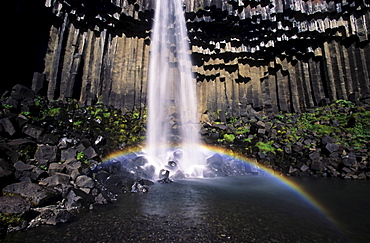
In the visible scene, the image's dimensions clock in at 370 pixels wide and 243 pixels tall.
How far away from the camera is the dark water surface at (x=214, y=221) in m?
3.83

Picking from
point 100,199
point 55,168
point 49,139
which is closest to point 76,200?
point 100,199

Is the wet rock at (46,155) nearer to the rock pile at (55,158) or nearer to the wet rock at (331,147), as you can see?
the rock pile at (55,158)

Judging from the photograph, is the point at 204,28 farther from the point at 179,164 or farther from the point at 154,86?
the point at 179,164

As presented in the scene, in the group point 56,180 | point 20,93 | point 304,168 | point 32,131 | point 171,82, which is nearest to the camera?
point 56,180

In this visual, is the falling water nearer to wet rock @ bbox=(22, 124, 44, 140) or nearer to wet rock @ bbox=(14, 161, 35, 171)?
wet rock @ bbox=(22, 124, 44, 140)

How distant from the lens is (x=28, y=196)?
5.24 m

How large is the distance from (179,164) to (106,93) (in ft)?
34.9

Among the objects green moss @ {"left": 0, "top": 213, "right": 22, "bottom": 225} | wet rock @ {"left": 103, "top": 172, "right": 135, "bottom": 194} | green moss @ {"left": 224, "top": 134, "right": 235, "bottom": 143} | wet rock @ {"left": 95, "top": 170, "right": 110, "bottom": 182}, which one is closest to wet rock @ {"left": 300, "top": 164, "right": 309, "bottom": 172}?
green moss @ {"left": 224, "top": 134, "right": 235, "bottom": 143}

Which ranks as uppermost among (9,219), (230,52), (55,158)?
(230,52)

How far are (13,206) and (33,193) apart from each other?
0.98 metres

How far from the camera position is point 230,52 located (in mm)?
23500

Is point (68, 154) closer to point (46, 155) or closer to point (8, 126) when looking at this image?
point (46, 155)

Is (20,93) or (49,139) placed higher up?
(20,93)

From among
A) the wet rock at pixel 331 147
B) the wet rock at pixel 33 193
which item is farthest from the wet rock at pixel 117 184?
the wet rock at pixel 331 147
